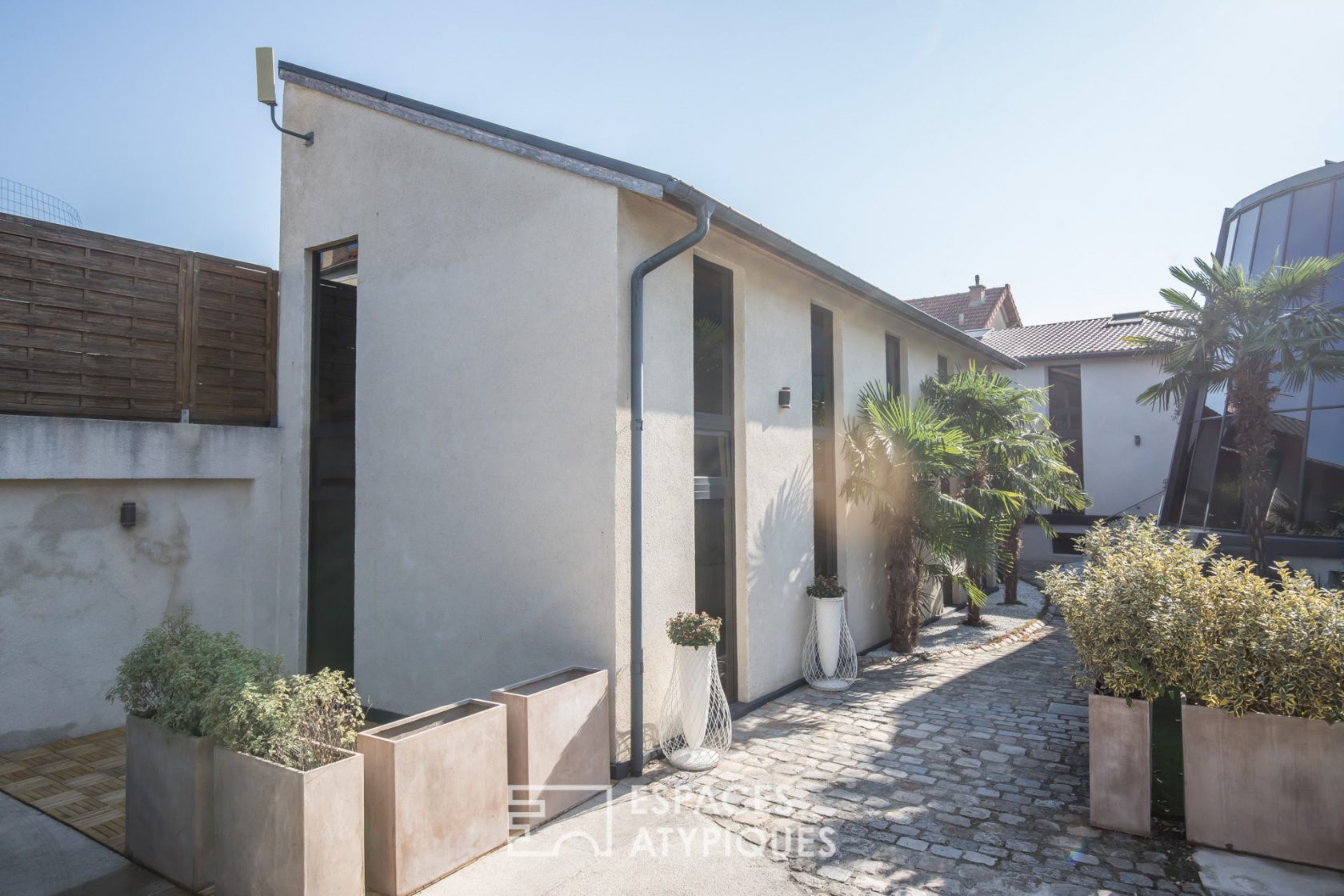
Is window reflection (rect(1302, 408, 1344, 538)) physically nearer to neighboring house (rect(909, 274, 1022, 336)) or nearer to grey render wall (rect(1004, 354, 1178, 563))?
grey render wall (rect(1004, 354, 1178, 563))

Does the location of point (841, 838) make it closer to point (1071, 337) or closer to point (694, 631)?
point (694, 631)

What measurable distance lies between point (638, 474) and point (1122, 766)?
3.80m

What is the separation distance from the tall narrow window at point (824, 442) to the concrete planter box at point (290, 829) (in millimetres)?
6215

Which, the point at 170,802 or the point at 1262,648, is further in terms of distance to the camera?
the point at 1262,648

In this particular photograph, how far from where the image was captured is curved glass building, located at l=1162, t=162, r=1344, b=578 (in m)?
12.1

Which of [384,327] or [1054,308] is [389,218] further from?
[1054,308]

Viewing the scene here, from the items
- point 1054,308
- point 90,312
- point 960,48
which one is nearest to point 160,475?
point 90,312

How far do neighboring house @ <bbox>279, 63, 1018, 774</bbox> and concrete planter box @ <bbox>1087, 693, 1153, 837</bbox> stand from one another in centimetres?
312

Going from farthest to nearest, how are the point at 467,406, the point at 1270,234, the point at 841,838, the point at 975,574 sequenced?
the point at 1270,234 < the point at 975,574 < the point at 467,406 < the point at 841,838

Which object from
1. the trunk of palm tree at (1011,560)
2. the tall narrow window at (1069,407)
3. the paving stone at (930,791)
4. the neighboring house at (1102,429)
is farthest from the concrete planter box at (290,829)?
the tall narrow window at (1069,407)

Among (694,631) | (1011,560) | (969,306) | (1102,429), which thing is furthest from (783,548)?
(969,306)

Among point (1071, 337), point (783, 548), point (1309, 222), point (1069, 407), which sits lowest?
point (783, 548)

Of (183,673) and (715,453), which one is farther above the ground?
(715,453)

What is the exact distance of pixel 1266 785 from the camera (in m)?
4.33
